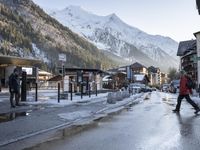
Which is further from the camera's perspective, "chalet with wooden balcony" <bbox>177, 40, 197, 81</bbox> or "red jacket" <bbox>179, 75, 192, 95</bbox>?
"chalet with wooden balcony" <bbox>177, 40, 197, 81</bbox>

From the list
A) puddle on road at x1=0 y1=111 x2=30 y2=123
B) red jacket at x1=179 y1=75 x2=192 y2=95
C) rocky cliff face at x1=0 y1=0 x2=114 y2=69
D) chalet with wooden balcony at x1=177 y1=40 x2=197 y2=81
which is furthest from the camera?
rocky cliff face at x1=0 y1=0 x2=114 y2=69

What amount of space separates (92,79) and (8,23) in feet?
395

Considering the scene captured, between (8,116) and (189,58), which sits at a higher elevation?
(189,58)

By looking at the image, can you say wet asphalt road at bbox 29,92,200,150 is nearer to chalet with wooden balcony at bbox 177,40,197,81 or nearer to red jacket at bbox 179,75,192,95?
red jacket at bbox 179,75,192,95

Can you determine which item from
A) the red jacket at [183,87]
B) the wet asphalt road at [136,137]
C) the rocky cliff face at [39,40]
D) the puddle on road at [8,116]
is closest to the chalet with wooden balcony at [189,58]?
the rocky cliff face at [39,40]

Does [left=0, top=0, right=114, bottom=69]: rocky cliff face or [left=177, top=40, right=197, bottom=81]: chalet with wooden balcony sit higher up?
[left=0, top=0, right=114, bottom=69]: rocky cliff face

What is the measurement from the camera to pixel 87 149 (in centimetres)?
825

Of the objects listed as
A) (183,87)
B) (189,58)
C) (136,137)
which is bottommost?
(136,137)

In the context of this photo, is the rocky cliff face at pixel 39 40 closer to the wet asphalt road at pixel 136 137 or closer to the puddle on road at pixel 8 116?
the puddle on road at pixel 8 116

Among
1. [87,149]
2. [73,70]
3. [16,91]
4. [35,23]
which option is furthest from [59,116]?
[35,23]

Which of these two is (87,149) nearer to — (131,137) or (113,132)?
(131,137)

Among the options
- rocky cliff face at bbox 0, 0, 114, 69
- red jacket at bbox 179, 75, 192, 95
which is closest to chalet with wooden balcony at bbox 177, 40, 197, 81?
rocky cliff face at bbox 0, 0, 114, 69

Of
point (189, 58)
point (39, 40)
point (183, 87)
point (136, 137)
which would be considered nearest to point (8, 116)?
point (136, 137)

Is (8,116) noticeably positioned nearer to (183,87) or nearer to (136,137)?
(136,137)
